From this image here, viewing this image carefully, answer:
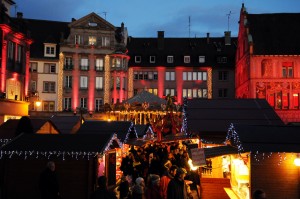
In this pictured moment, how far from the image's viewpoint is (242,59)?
156 feet

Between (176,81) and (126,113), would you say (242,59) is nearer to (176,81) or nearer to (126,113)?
(176,81)

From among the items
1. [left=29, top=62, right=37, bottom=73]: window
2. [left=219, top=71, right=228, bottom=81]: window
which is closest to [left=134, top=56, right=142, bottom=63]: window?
[left=219, top=71, right=228, bottom=81]: window

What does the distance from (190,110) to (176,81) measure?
110ft

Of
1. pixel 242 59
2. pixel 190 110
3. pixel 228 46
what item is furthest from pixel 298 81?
pixel 190 110

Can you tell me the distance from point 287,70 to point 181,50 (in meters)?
17.0

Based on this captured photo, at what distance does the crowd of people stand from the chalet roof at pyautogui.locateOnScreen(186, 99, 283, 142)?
153 centimetres

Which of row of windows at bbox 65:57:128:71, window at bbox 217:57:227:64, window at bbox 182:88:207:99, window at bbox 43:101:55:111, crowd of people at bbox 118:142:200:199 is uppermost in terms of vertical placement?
window at bbox 217:57:227:64

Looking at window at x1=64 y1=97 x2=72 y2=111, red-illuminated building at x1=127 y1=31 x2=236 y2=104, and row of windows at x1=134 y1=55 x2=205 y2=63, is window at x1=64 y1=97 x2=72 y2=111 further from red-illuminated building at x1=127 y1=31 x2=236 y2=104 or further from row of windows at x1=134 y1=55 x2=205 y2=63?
row of windows at x1=134 y1=55 x2=205 y2=63

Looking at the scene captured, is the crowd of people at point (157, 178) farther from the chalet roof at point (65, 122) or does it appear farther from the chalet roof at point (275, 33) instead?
the chalet roof at point (275, 33)

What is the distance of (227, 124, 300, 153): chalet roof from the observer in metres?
11.8

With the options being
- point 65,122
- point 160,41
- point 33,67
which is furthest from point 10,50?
point 160,41

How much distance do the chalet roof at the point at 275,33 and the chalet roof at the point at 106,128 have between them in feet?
85.9

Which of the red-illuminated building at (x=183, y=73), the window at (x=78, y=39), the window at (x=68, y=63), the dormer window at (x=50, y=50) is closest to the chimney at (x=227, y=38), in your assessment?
the red-illuminated building at (x=183, y=73)

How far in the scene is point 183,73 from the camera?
54719 millimetres
